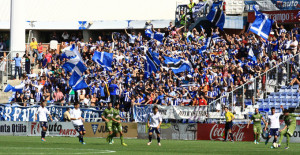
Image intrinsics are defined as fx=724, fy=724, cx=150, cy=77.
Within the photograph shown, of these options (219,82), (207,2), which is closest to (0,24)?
(207,2)

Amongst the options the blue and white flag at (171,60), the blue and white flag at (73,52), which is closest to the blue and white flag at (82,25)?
the blue and white flag at (73,52)

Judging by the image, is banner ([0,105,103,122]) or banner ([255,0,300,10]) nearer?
banner ([0,105,103,122])

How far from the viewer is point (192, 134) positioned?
4041cm

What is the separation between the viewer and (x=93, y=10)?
2336 inches

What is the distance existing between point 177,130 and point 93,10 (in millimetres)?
21403

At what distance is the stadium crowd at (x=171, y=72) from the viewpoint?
41.0 metres

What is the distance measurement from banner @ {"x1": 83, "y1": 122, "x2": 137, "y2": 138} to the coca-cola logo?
15.1ft

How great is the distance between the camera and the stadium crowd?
41.0m

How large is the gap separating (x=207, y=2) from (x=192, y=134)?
11.7m

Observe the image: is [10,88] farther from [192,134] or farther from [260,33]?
[260,33]

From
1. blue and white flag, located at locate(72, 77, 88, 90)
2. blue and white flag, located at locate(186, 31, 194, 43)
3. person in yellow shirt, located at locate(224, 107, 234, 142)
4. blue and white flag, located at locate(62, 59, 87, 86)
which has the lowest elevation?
person in yellow shirt, located at locate(224, 107, 234, 142)

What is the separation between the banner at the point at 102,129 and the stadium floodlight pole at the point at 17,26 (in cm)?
1378

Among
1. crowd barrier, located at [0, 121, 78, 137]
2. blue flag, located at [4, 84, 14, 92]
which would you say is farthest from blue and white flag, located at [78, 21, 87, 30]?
crowd barrier, located at [0, 121, 78, 137]

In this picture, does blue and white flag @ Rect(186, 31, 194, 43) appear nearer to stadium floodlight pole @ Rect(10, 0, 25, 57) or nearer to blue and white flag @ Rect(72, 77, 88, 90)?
blue and white flag @ Rect(72, 77, 88, 90)
